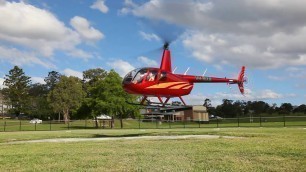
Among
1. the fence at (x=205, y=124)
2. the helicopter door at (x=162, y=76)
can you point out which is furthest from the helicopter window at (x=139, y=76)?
the fence at (x=205, y=124)

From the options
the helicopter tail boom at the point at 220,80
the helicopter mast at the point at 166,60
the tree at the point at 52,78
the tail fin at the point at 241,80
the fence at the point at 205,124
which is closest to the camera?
the helicopter mast at the point at 166,60

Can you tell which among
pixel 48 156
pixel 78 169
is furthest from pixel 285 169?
pixel 48 156

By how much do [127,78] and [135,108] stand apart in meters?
39.1

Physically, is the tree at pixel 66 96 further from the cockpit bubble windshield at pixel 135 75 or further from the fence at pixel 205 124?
the cockpit bubble windshield at pixel 135 75

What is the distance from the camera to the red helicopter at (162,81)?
23.9 metres

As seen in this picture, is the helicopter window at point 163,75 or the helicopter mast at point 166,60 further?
the helicopter mast at point 166,60

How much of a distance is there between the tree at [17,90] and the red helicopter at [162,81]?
108 meters

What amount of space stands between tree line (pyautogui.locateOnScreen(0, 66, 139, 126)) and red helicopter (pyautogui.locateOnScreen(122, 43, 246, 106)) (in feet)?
85.0

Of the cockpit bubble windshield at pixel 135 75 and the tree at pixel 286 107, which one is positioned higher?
the cockpit bubble windshield at pixel 135 75

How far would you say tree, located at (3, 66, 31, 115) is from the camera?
129375 mm

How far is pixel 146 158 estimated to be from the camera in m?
10.0

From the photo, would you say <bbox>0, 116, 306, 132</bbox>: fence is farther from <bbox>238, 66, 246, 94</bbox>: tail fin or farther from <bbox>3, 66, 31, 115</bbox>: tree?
<bbox>3, 66, 31, 115</bbox>: tree

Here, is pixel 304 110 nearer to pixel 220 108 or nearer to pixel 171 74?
pixel 220 108

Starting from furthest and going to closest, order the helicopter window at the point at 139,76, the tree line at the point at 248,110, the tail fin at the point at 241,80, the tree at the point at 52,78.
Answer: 1. the tree at the point at 52,78
2. the tree line at the point at 248,110
3. the tail fin at the point at 241,80
4. the helicopter window at the point at 139,76
